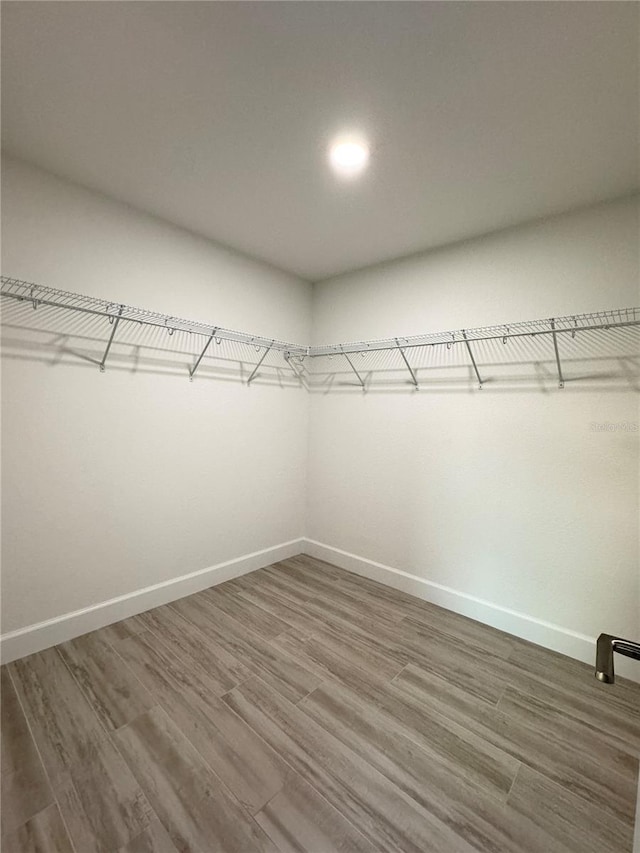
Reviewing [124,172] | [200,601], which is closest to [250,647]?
[200,601]

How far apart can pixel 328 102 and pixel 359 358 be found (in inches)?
68.6

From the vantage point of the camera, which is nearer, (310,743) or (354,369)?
(310,743)

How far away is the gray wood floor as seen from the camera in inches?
43.1

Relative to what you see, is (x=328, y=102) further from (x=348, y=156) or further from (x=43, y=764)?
(x=43, y=764)

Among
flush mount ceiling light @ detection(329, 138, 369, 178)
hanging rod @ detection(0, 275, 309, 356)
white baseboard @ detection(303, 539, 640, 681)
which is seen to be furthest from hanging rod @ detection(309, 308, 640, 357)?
white baseboard @ detection(303, 539, 640, 681)

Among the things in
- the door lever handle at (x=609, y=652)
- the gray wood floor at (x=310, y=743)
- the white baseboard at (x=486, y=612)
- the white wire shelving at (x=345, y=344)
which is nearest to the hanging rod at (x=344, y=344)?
the white wire shelving at (x=345, y=344)

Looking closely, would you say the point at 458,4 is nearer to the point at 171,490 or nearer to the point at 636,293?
the point at 636,293

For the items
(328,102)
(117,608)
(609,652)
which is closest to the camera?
(609,652)

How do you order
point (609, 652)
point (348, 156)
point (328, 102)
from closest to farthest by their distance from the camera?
point (609, 652), point (328, 102), point (348, 156)

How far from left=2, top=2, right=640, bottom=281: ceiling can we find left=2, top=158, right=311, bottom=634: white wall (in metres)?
0.33

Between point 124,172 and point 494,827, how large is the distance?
3.10 metres

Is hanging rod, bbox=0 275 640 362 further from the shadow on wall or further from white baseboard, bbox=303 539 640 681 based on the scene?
white baseboard, bbox=303 539 640 681

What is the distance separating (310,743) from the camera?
1.39m

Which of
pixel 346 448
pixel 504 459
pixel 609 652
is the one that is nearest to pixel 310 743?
Result: pixel 609 652
